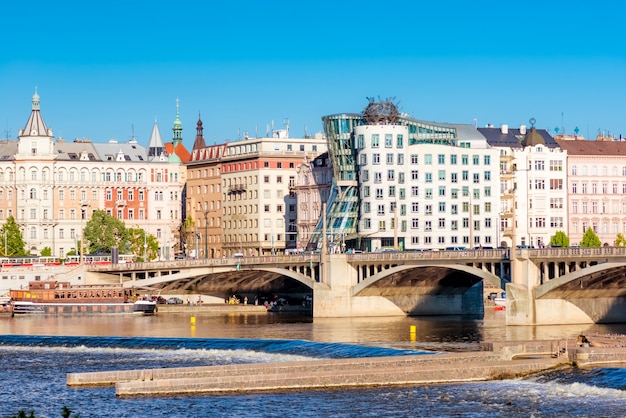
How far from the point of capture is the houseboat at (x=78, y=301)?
157375mm

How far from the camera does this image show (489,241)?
7347 inches

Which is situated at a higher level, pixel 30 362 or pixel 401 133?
pixel 401 133

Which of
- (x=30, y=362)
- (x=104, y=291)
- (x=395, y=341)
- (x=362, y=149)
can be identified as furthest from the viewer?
(x=362, y=149)

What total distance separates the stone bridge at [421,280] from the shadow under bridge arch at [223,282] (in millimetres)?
106

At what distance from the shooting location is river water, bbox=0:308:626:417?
2995 inches

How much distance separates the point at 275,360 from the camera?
3839 inches

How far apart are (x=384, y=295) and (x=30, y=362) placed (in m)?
52.4

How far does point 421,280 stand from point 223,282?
30857 millimetres

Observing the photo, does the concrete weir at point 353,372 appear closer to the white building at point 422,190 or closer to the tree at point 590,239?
the white building at point 422,190

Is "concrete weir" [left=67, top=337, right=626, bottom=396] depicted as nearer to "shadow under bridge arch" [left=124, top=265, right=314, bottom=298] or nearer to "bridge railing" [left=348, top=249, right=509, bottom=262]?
"bridge railing" [left=348, top=249, right=509, bottom=262]

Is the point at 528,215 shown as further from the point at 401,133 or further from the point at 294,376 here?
the point at 294,376

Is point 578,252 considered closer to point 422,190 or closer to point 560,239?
point 422,190

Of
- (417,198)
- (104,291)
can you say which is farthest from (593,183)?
(104,291)

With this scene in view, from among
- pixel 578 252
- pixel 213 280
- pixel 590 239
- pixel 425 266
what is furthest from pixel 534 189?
pixel 578 252
